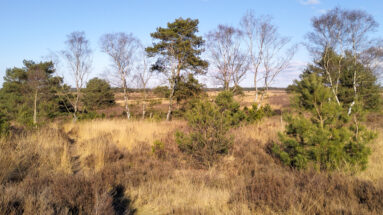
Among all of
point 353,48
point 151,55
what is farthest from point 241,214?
point 353,48

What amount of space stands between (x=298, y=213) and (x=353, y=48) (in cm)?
1561

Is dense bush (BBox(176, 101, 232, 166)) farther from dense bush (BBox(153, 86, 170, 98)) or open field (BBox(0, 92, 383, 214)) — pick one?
dense bush (BBox(153, 86, 170, 98))

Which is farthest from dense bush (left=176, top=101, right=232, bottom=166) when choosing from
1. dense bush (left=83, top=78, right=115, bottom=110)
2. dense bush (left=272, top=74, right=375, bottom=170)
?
dense bush (left=83, top=78, right=115, bottom=110)

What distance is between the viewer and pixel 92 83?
26.9 meters

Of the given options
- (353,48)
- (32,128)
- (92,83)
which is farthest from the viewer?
(92,83)

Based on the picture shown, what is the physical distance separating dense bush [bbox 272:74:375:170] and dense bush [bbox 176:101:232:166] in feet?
4.32

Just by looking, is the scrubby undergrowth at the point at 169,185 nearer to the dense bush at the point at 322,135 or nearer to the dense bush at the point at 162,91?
the dense bush at the point at 322,135

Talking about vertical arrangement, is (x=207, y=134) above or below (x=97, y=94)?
below

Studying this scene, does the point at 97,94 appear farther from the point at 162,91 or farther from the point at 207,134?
the point at 207,134

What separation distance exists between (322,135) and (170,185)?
2.94 metres

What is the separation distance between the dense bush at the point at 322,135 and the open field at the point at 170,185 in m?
0.29

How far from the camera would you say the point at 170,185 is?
13.2 ft

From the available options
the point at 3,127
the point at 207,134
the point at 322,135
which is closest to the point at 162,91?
the point at 3,127

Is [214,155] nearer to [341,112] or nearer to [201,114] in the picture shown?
[201,114]
